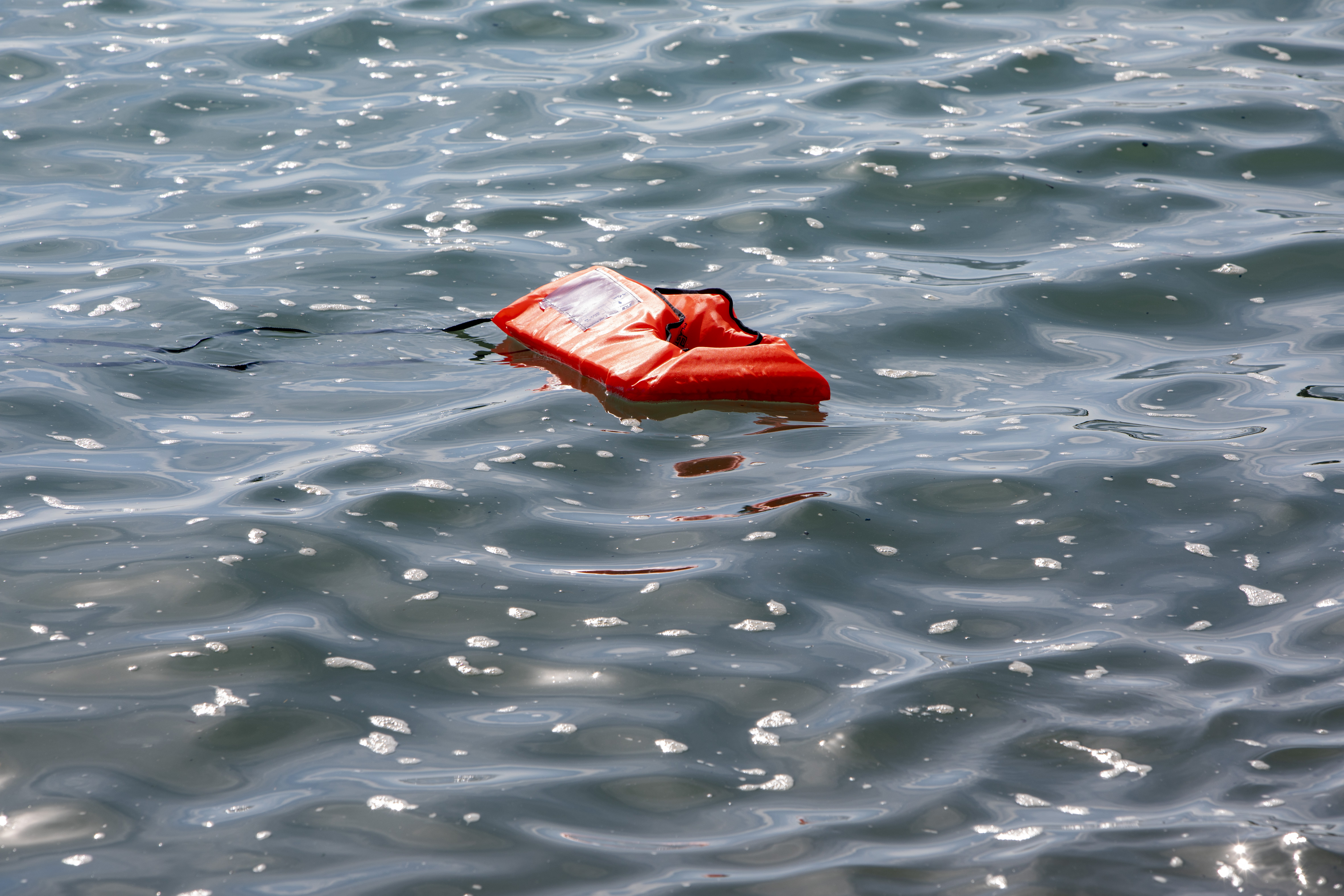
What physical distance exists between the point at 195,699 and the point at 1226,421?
407 cm

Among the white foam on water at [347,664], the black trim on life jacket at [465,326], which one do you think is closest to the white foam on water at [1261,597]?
the white foam on water at [347,664]

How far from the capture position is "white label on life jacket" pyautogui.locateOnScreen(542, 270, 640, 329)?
5613mm

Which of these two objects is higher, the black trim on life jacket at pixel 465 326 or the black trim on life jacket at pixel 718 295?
the black trim on life jacket at pixel 718 295

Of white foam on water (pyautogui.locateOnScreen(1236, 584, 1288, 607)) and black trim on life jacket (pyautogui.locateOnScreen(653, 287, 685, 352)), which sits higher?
black trim on life jacket (pyautogui.locateOnScreen(653, 287, 685, 352))

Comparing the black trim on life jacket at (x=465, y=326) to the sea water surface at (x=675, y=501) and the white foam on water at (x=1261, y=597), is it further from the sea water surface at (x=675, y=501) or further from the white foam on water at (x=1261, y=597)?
the white foam on water at (x=1261, y=597)

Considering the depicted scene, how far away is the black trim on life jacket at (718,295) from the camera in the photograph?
5504 millimetres

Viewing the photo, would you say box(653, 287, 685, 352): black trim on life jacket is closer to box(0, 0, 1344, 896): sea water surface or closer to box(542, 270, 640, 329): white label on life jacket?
box(542, 270, 640, 329): white label on life jacket

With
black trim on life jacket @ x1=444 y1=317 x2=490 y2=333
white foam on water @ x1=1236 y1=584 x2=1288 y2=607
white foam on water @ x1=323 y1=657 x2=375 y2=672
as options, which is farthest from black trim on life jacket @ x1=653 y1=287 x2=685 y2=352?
white foam on water @ x1=1236 y1=584 x2=1288 y2=607

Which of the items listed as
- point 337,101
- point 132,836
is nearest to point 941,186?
point 337,101

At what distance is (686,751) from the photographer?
346 cm

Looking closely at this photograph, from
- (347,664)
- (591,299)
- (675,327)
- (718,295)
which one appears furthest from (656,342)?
(347,664)

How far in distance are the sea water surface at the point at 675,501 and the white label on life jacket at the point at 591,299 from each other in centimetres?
33

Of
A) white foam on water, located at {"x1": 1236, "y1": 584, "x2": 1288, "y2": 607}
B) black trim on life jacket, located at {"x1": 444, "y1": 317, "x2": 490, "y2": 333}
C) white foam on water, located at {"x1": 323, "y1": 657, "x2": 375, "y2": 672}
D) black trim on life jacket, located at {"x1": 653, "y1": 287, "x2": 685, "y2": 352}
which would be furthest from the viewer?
black trim on life jacket, located at {"x1": 444, "y1": 317, "x2": 490, "y2": 333}

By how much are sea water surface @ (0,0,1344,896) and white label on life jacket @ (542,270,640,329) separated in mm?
330
